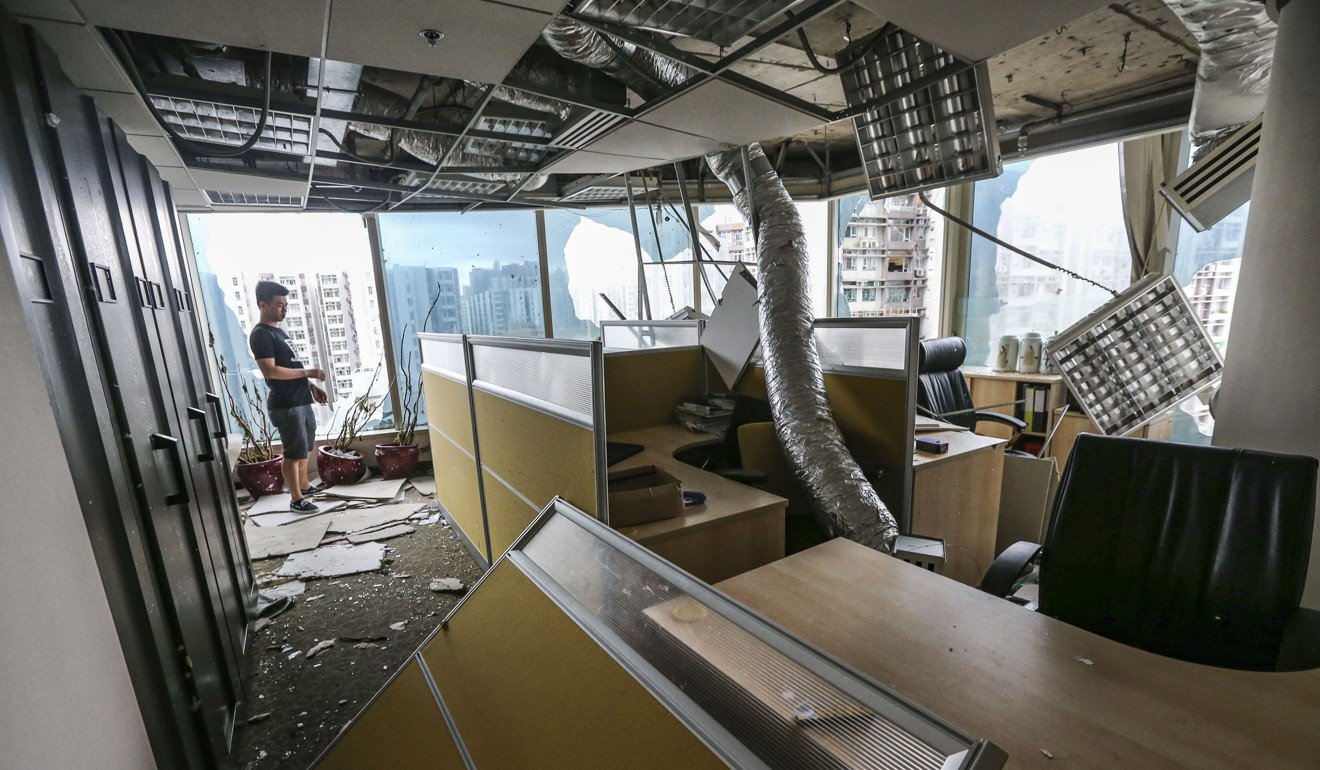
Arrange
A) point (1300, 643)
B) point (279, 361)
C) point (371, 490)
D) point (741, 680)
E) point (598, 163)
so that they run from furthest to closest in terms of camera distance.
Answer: point (371, 490)
point (279, 361)
point (598, 163)
point (1300, 643)
point (741, 680)

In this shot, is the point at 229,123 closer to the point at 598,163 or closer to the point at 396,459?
the point at 598,163

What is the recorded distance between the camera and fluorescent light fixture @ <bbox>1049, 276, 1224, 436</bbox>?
251cm

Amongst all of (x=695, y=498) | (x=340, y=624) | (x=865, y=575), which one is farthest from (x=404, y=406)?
(x=865, y=575)

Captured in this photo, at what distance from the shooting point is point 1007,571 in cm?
143

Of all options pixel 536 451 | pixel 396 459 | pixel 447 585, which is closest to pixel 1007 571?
pixel 536 451

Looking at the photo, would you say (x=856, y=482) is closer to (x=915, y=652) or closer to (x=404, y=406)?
(x=915, y=652)

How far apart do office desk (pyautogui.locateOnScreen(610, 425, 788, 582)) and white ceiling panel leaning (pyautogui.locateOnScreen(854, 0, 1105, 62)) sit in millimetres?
1553

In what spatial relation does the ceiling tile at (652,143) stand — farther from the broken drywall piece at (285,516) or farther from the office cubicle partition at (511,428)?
the broken drywall piece at (285,516)

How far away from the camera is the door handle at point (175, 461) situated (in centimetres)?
143

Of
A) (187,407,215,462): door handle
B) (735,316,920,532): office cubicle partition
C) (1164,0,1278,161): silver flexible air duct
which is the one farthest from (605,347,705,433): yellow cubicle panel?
(1164,0,1278,161): silver flexible air duct

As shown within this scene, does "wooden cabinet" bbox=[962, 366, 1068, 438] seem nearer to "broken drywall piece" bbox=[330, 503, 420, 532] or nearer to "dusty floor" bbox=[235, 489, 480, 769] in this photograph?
"dusty floor" bbox=[235, 489, 480, 769]

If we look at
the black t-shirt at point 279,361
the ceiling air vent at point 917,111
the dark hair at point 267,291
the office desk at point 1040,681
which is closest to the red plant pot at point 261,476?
the black t-shirt at point 279,361

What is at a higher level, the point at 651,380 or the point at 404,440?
the point at 651,380

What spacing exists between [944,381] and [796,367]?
5.58 feet
